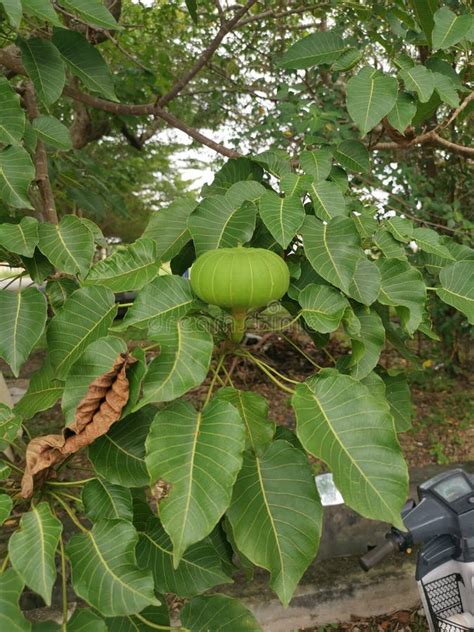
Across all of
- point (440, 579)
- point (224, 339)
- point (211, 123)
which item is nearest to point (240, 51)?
point (211, 123)

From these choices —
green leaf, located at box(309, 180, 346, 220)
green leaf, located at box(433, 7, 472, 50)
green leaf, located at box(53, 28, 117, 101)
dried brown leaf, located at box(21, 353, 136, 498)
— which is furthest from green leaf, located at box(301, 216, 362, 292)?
green leaf, located at box(53, 28, 117, 101)

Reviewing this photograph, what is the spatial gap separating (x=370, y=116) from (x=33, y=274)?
2.54 ft

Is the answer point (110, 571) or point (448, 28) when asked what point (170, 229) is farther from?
point (448, 28)

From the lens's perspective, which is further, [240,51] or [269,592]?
[240,51]

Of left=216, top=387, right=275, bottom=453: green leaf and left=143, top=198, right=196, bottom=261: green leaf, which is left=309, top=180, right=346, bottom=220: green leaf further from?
left=216, top=387, right=275, bottom=453: green leaf

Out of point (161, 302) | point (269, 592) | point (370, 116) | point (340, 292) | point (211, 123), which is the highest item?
point (370, 116)

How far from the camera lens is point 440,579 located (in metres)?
1.28

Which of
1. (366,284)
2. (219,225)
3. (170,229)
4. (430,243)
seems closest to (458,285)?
(430,243)

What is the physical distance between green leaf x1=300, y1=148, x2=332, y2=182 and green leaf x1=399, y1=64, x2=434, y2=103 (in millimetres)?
227

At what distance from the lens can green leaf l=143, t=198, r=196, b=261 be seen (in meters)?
1.07

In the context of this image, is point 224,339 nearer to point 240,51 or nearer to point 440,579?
point 440,579

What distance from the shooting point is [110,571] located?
762 millimetres

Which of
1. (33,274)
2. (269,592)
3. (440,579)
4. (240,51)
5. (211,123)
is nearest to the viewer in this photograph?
(33,274)

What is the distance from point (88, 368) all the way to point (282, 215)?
0.45m
